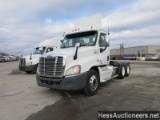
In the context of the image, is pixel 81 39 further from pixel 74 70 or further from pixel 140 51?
pixel 140 51

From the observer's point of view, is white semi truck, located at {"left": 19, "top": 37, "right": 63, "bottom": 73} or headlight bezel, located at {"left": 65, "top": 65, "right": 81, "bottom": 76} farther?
white semi truck, located at {"left": 19, "top": 37, "right": 63, "bottom": 73}

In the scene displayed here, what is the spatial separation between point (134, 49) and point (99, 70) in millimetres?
63466

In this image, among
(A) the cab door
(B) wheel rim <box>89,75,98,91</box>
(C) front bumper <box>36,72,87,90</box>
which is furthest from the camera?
(A) the cab door

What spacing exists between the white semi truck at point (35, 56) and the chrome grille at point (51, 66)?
26.2 ft

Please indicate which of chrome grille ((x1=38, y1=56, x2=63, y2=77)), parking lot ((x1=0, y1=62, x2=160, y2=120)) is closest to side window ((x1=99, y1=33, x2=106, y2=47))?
parking lot ((x1=0, y1=62, x2=160, y2=120))

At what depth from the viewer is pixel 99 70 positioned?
745 centimetres

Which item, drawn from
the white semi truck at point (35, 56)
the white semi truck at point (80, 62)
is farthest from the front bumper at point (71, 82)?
the white semi truck at point (35, 56)

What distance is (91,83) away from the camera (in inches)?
269

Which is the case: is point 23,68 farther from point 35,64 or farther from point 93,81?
point 93,81

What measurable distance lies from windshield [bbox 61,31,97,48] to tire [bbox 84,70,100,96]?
139 cm

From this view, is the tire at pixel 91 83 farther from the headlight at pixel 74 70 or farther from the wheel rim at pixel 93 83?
the headlight at pixel 74 70

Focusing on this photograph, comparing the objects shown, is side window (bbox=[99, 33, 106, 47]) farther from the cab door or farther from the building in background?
the building in background

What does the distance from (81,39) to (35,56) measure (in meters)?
8.52

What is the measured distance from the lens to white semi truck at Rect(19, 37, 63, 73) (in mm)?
15023
